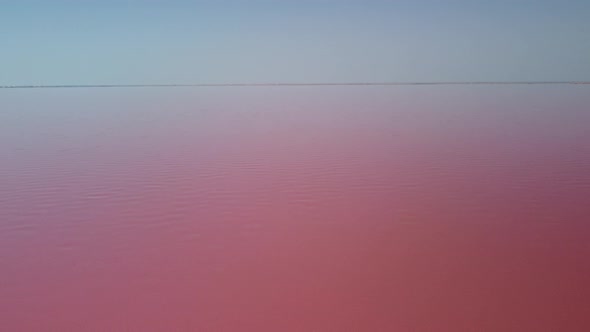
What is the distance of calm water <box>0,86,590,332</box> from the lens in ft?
7.99

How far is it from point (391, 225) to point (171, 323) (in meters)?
1.82

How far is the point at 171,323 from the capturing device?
2.36 m

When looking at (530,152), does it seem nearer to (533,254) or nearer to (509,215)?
(509,215)

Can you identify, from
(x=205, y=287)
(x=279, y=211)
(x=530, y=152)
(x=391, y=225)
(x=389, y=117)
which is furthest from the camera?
(x=389, y=117)

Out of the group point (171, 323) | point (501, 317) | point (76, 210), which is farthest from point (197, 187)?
point (501, 317)

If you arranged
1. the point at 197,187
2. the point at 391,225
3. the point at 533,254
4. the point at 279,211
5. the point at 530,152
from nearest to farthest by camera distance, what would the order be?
the point at 533,254 → the point at 391,225 → the point at 279,211 → the point at 197,187 → the point at 530,152

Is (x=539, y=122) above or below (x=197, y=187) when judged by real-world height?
above

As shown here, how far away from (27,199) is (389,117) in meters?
9.05

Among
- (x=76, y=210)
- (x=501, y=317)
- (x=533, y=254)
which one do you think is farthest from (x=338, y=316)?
(x=76, y=210)

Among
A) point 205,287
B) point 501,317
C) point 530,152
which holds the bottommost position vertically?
point 501,317

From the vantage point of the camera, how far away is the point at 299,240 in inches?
137

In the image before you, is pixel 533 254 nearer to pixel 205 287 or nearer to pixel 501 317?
pixel 501 317

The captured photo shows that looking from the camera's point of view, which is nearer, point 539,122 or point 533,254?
point 533,254

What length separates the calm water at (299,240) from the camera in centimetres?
244
